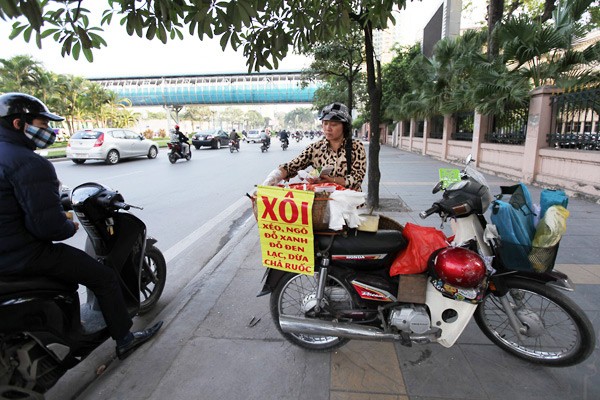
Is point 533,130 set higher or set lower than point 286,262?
higher

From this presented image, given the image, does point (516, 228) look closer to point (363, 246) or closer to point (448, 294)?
point (448, 294)

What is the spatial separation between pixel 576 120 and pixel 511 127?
8.53 feet

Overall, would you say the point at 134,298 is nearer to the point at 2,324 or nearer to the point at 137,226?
the point at 137,226

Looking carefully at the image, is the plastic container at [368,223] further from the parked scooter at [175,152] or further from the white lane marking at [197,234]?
the parked scooter at [175,152]

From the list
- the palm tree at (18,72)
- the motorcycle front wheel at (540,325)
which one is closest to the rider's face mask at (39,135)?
the motorcycle front wheel at (540,325)

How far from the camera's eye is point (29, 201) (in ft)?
6.33

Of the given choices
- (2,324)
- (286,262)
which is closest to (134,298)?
(2,324)

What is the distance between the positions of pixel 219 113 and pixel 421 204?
9921 centimetres

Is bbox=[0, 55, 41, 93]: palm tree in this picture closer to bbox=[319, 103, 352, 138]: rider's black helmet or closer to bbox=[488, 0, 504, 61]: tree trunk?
bbox=[488, 0, 504, 61]: tree trunk

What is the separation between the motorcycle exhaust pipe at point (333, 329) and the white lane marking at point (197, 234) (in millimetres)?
2624

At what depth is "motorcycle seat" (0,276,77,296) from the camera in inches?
76.2

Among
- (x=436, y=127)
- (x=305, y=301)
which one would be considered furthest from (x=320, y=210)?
(x=436, y=127)

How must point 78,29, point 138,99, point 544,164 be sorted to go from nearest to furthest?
1. point 78,29
2. point 544,164
3. point 138,99

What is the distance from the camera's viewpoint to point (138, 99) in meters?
55.5
